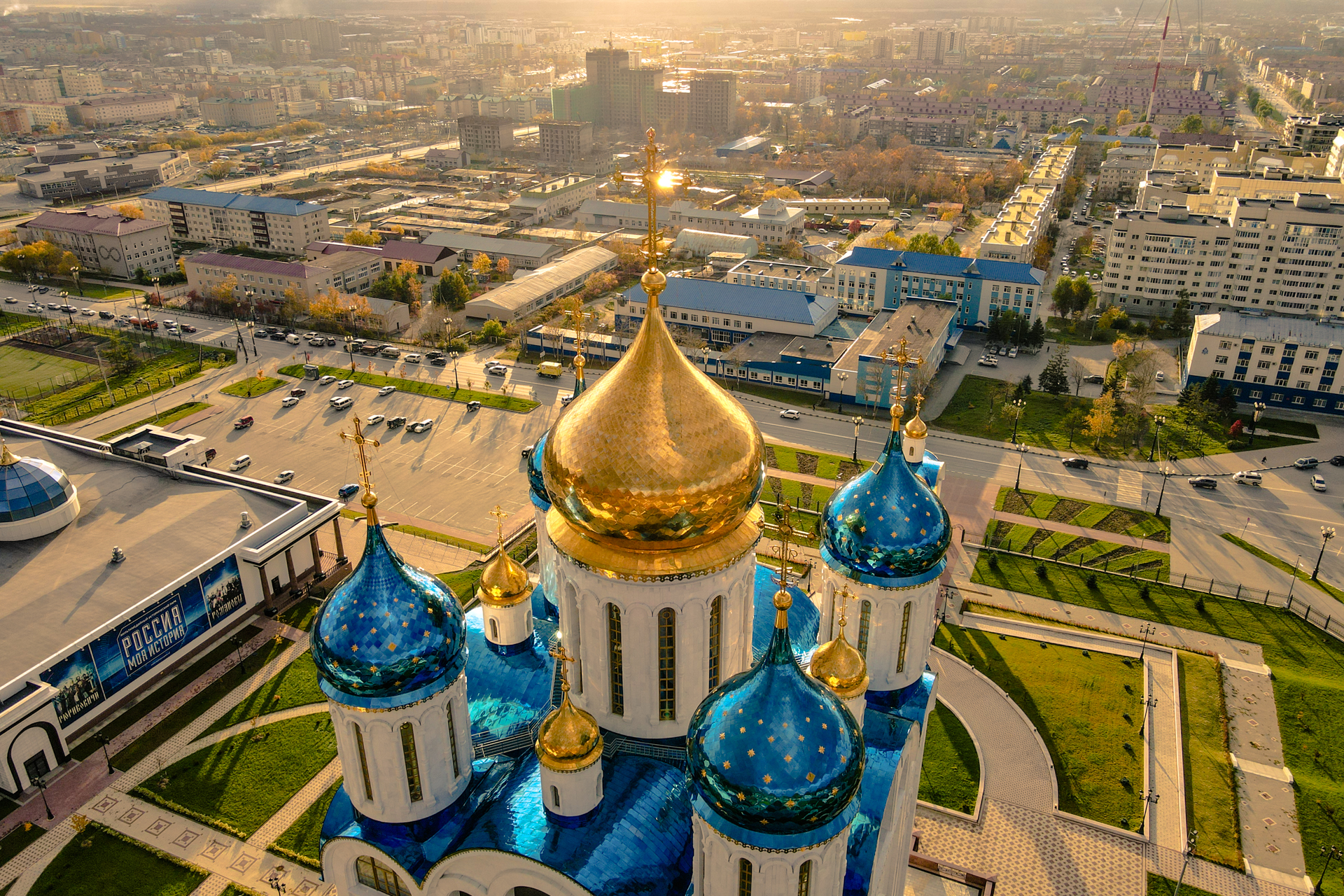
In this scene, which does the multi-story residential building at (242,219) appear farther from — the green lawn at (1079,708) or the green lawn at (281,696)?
the green lawn at (1079,708)

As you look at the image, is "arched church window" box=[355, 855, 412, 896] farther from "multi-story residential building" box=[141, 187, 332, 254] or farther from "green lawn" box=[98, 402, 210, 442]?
"multi-story residential building" box=[141, 187, 332, 254]

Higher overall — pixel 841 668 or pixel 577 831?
pixel 841 668

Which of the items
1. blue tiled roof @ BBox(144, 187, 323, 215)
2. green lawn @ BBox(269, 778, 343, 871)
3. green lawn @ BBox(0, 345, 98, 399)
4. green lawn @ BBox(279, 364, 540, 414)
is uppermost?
blue tiled roof @ BBox(144, 187, 323, 215)

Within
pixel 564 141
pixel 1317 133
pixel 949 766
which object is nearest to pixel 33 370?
pixel 949 766

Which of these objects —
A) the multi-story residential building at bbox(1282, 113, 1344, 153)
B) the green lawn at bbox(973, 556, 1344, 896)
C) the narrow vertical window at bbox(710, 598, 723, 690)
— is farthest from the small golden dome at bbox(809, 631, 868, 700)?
the multi-story residential building at bbox(1282, 113, 1344, 153)

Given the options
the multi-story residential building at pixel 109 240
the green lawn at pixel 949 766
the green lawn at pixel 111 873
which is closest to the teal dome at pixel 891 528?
the green lawn at pixel 949 766

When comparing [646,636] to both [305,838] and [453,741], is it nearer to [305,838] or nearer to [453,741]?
[453,741]

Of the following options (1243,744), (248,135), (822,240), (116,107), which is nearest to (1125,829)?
(1243,744)
